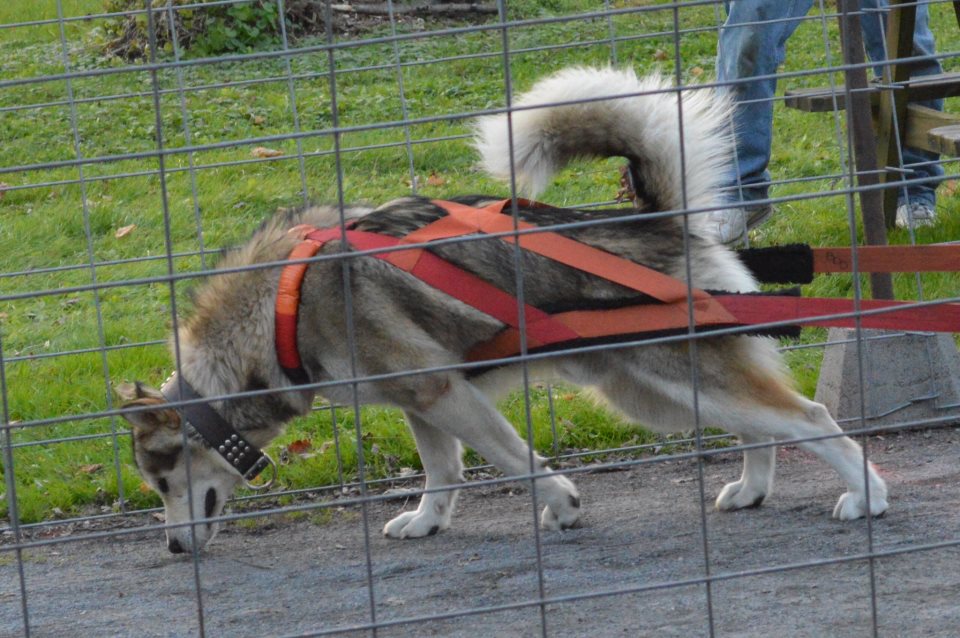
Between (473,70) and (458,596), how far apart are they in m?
6.65

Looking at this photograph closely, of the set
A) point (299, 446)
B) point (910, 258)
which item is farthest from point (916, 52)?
point (299, 446)

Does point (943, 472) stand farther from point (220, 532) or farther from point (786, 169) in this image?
point (786, 169)

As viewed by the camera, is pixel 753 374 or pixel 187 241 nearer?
pixel 753 374

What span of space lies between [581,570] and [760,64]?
2818mm

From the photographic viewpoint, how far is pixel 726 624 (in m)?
3.02

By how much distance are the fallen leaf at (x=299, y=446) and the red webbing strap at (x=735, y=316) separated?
1.22 meters

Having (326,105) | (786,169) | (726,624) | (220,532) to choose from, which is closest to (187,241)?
(326,105)

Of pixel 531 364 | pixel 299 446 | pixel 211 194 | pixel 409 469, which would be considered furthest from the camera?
pixel 211 194

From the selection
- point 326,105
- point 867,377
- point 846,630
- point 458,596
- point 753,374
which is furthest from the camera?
point 326,105

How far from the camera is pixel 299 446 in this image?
4.86 metres

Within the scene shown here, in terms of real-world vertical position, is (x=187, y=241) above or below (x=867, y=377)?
above

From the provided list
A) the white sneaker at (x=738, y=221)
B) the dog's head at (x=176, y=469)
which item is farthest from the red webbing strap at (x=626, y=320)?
the white sneaker at (x=738, y=221)

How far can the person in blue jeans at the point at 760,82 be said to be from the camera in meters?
5.32

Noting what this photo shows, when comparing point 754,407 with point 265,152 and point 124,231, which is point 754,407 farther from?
point 265,152
